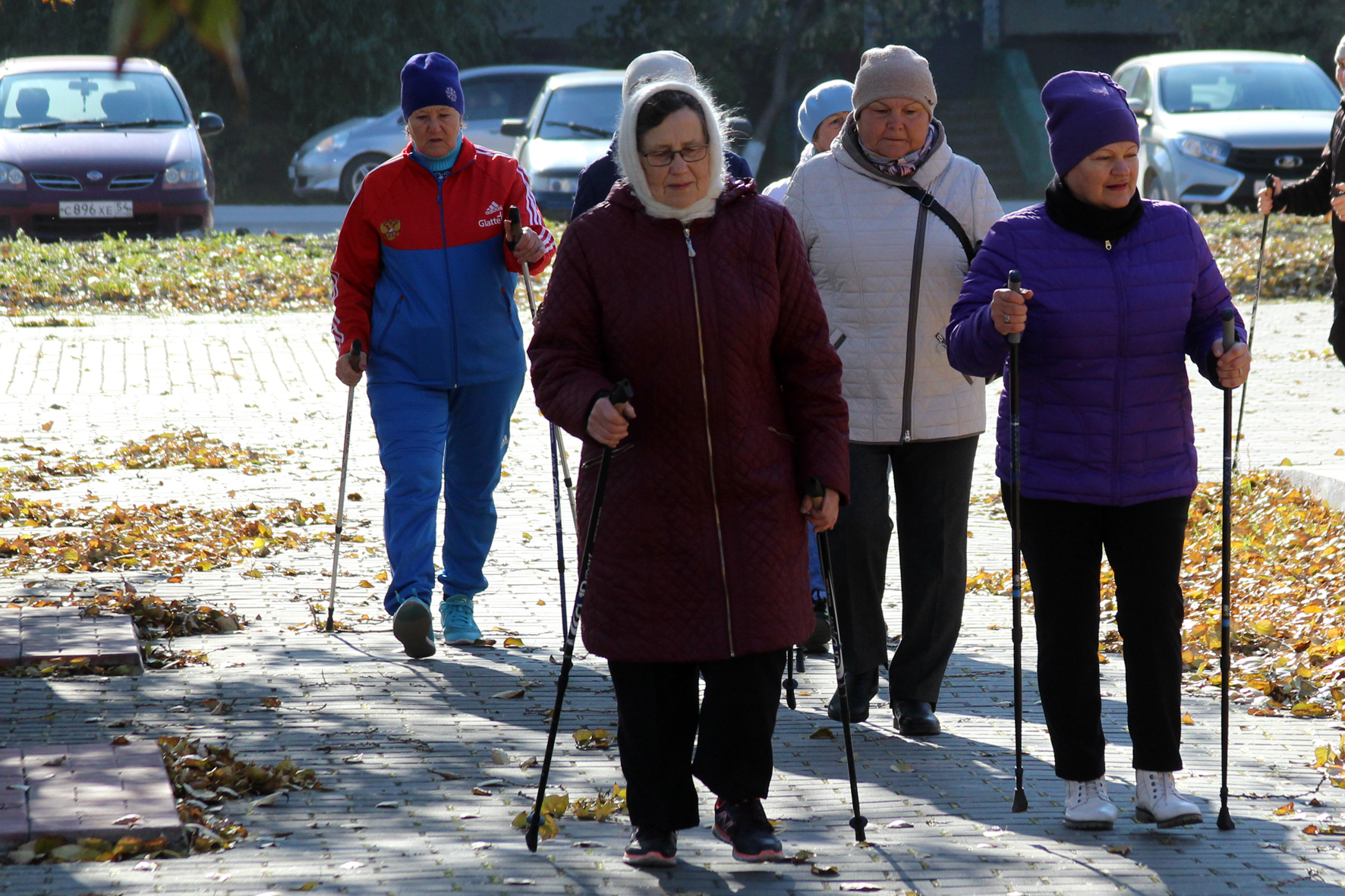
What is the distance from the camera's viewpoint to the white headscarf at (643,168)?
4.11 m

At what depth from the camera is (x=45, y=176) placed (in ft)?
59.4

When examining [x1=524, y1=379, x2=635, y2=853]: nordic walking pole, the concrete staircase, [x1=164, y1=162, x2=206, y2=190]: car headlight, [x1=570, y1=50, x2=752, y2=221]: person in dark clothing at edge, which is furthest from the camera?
the concrete staircase

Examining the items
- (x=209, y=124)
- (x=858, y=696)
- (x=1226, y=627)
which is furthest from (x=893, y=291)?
(x=209, y=124)

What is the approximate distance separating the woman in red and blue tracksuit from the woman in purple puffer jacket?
234 centimetres

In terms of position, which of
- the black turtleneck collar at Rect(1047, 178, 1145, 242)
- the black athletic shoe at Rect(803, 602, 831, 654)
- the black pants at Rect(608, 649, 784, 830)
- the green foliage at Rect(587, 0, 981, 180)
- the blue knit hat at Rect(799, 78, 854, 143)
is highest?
the green foliage at Rect(587, 0, 981, 180)

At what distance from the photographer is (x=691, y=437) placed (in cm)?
409

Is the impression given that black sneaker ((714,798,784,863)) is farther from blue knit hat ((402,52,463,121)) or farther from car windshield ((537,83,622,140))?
car windshield ((537,83,622,140))

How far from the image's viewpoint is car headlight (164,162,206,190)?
18.3 metres

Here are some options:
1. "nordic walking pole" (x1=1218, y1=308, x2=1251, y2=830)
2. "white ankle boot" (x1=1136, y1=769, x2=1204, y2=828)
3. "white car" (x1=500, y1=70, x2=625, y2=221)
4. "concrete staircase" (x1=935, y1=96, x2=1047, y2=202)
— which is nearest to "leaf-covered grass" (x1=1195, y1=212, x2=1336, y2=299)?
"white car" (x1=500, y1=70, x2=625, y2=221)

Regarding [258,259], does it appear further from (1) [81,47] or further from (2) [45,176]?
(1) [81,47]

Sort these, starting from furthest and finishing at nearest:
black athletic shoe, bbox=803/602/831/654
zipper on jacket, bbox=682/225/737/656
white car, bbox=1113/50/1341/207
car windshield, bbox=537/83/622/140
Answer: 1. car windshield, bbox=537/83/622/140
2. white car, bbox=1113/50/1341/207
3. black athletic shoe, bbox=803/602/831/654
4. zipper on jacket, bbox=682/225/737/656

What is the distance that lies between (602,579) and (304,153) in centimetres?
2196

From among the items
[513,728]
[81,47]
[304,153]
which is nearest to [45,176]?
[304,153]

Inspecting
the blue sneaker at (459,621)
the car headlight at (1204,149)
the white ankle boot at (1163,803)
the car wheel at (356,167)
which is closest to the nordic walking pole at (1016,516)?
the white ankle boot at (1163,803)
